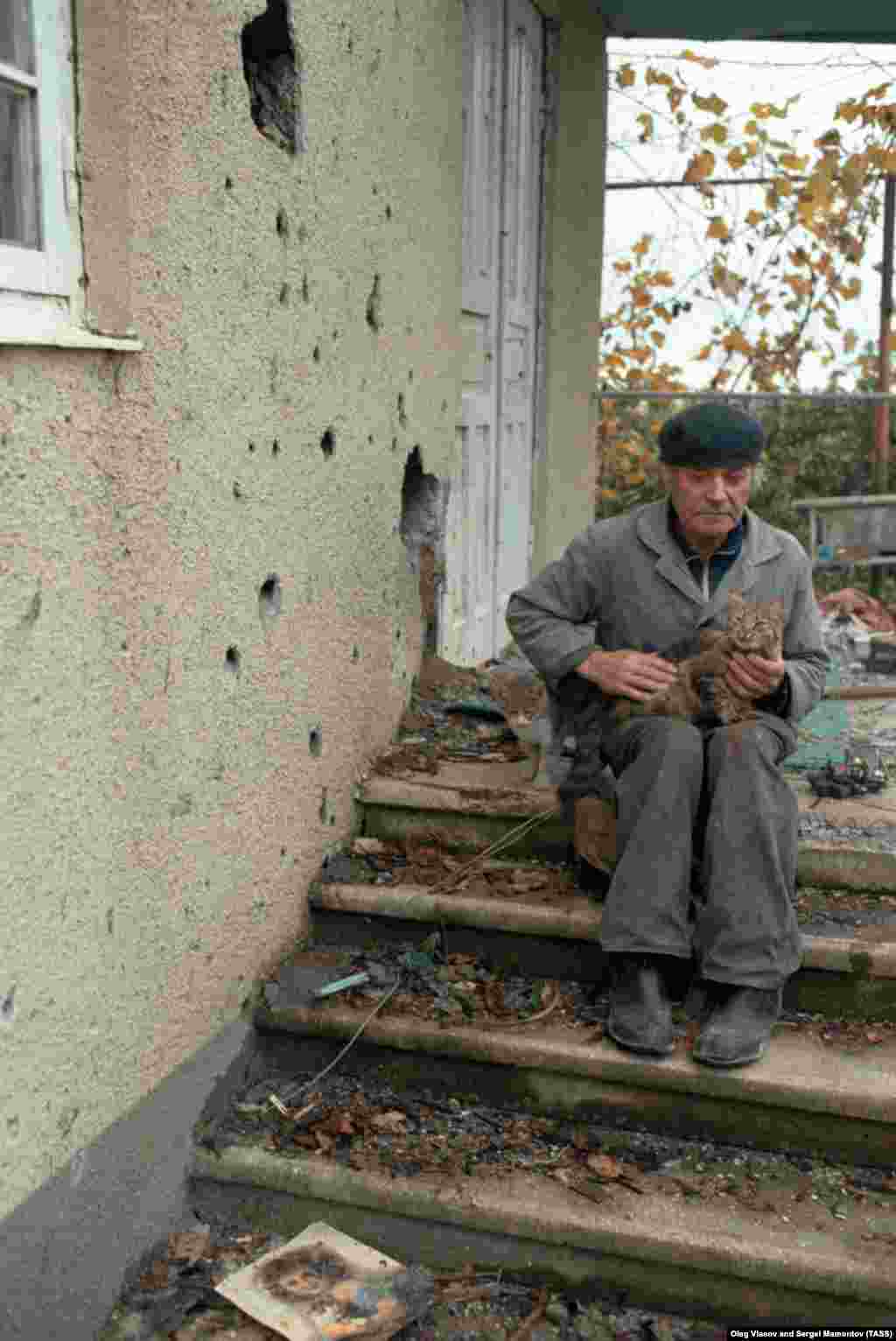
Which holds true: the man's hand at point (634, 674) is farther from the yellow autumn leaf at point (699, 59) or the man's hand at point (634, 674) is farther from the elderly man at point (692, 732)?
the yellow autumn leaf at point (699, 59)

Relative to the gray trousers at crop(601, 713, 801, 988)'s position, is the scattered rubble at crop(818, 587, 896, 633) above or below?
above

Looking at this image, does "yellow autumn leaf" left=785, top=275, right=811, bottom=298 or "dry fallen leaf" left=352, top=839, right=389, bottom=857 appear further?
"yellow autumn leaf" left=785, top=275, right=811, bottom=298

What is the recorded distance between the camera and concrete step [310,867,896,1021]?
3357 mm

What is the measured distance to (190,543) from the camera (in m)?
2.91

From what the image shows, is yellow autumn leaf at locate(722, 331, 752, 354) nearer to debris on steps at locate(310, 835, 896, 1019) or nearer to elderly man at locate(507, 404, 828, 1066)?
elderly man at locate(507, 404, 828, 1066)

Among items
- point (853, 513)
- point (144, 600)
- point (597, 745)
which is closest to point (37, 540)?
point (144, 600)

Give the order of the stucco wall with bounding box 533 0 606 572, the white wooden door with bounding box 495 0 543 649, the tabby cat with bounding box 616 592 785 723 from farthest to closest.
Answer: the stucco wall with bounding box 533 0 606 572 < the white wooden door with bounding box 495 0 543 649 < the tabby cat with bounding box 616 592 785 723

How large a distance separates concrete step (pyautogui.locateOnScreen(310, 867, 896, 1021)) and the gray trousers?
0.69ft

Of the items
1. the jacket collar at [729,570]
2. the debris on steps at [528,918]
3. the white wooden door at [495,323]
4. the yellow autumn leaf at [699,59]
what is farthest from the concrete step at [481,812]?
the yellow autumn leaf at [699,59]

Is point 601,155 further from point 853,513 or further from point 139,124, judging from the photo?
point 139,124

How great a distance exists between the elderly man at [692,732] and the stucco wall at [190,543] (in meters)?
0.75

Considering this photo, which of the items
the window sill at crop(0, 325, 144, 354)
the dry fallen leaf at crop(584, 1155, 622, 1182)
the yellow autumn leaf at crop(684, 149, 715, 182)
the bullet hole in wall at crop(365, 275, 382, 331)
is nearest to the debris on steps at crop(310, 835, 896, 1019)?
the dry fallen leaf at crop(584, 1155, 622, 1182)

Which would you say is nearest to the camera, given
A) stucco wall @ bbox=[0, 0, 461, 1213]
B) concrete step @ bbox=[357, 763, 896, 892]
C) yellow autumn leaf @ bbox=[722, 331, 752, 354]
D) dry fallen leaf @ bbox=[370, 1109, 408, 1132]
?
stucco wall @ bbox=[0, 0, 461, 1213]

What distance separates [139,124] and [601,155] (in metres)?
4.93
